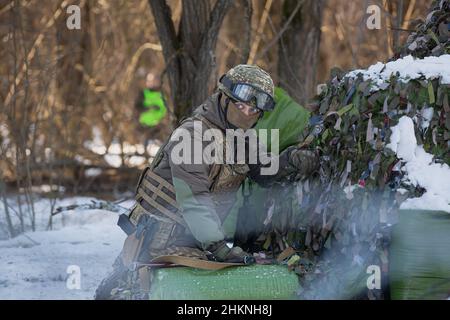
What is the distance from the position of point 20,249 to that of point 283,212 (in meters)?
2.08

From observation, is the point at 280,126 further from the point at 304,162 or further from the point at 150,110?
the point at 150,110

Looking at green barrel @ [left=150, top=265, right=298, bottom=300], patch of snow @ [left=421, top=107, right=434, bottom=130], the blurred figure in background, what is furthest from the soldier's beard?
the blurred figure in background

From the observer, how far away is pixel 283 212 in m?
4.52

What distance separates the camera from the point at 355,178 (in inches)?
154

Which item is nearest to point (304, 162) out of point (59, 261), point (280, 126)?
point (280, 126)

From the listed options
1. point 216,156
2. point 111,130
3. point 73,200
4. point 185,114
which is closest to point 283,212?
point 216,156

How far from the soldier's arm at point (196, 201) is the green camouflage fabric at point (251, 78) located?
38 cm

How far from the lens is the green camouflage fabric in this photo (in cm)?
406

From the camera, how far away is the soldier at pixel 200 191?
3.96 meters

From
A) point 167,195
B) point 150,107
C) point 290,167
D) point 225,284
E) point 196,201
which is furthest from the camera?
point 150,107

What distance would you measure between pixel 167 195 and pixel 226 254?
18.8 inches

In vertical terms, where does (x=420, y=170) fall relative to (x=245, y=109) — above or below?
below

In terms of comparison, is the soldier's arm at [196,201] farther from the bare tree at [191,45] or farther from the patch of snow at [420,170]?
the bare tree at [191,45]
